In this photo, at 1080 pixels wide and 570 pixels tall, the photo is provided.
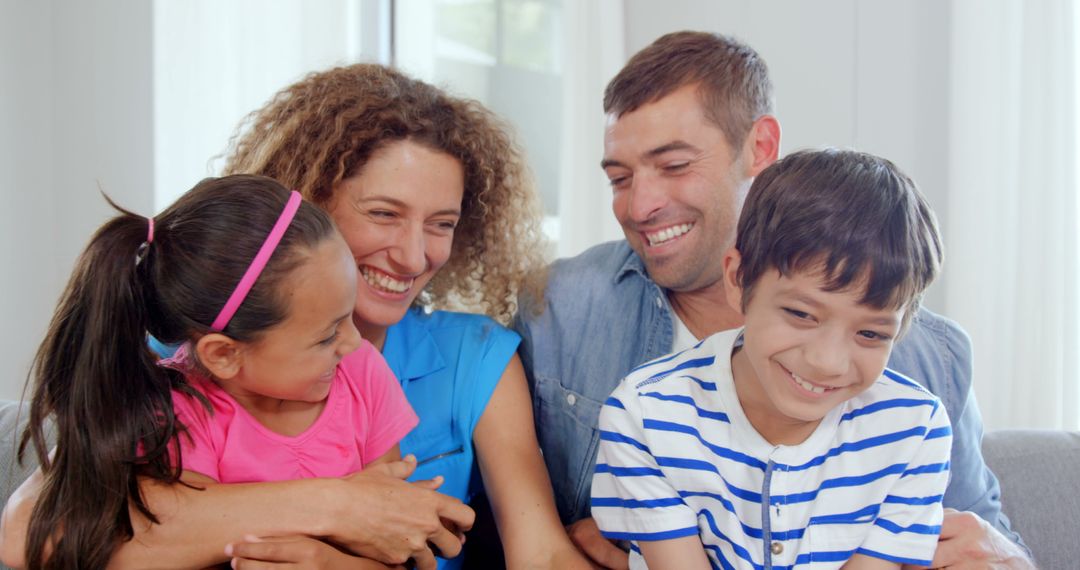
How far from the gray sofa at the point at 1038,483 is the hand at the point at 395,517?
2.75 feet

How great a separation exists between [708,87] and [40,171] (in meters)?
2.92

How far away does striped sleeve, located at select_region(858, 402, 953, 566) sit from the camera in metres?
1.47

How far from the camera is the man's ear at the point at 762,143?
2.08 m

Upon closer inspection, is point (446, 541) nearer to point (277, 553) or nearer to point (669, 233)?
point (277, 553)

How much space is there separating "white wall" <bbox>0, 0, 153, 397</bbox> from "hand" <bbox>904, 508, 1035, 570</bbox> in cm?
318

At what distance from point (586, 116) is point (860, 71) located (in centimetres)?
93

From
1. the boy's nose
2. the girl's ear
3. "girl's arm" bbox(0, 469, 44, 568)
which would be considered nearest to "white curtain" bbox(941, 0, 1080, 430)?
the boy's nose

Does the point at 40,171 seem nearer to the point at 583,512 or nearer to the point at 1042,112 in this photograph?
the point at 583,512

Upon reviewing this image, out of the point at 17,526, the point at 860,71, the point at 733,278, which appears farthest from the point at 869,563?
the point at 860,71

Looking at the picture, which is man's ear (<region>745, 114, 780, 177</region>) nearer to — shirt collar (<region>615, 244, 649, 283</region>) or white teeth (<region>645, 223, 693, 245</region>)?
white teeth (<region>645, 223, 693, 245</region>)

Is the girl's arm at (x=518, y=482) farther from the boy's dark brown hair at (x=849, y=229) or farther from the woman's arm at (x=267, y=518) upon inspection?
the boy's dark brown hair at (x=849, y=229)

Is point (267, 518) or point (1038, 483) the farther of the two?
point (1038, 483)

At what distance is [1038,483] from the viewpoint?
2.07m

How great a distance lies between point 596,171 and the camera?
3.52 m
